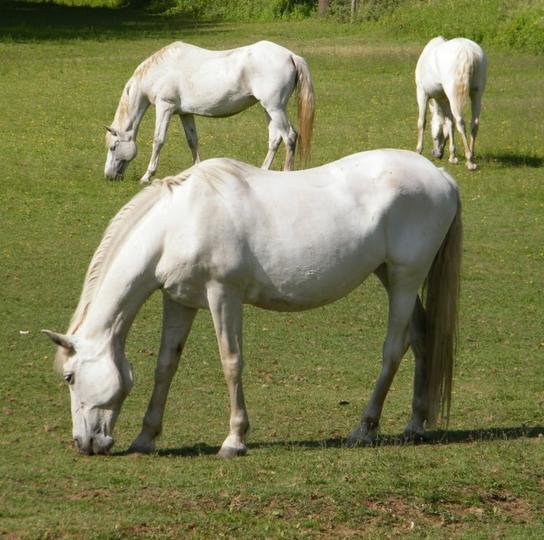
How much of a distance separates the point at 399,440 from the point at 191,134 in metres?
11.2

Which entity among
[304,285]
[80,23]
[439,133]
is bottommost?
[80,23]

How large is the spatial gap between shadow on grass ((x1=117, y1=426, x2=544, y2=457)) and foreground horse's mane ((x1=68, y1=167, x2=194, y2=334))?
0.87m

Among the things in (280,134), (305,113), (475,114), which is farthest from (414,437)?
(475,114)

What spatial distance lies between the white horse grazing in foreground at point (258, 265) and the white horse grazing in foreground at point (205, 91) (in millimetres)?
9977

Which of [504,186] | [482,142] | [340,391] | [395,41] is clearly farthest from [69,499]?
[395,41]

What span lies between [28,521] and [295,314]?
18.9 ft

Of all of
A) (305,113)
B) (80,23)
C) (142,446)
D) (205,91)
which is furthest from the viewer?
(80,23)

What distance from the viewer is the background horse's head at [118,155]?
691 inches

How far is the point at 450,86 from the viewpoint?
19.5 meters

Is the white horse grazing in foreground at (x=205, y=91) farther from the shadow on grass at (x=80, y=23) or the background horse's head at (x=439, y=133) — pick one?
the shadow on grass at (x=80, y=23)

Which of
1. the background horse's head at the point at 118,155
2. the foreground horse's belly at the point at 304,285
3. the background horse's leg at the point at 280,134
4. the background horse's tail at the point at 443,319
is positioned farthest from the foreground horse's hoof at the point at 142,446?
the background horse's head at the point at 118,155

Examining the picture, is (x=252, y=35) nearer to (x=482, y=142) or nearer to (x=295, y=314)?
(x=482, y=142)

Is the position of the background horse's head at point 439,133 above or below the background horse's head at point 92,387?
below

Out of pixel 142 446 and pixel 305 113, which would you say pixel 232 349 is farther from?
pixel 305 113
